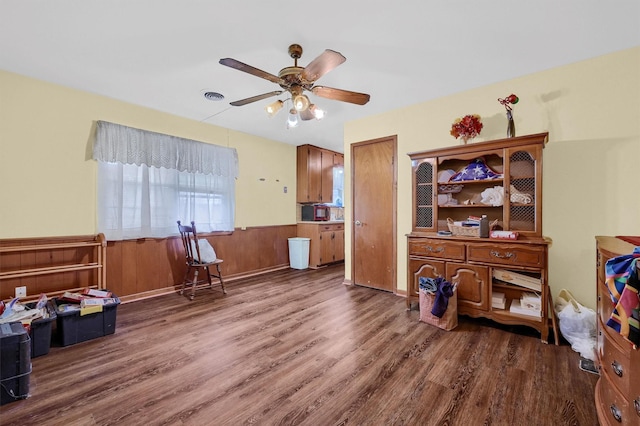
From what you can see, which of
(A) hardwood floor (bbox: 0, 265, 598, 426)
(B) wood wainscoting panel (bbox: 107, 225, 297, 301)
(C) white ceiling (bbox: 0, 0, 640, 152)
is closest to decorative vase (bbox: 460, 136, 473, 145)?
(C) white ceiling (bbox: 0, 0, 640, 152)

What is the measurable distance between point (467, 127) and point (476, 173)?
49cm

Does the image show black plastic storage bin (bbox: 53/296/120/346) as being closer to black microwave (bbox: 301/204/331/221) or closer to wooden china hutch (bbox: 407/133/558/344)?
wooden china hutch (bbox: 407/133/558/344)

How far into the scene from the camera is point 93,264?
3.01 m

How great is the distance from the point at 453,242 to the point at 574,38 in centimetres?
188

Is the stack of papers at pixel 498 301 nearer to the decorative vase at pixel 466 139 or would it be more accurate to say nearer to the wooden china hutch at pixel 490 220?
the wooden china hutch at pixel 490 220

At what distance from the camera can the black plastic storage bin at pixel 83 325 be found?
2277 millimetres

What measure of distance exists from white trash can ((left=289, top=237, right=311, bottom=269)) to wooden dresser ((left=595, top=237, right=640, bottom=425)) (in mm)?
4099

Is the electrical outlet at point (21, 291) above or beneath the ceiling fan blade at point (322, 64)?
beneath

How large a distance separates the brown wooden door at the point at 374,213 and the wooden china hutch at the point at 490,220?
58cm

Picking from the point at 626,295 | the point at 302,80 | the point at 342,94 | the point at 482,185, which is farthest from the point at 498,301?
the point at 302,80

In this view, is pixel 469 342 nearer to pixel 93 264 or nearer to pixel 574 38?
pixel 574 38

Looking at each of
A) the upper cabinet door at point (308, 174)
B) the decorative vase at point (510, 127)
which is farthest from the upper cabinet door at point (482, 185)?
the upper cabinet door at point (308, 174)

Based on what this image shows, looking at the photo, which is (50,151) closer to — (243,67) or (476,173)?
(243,67)

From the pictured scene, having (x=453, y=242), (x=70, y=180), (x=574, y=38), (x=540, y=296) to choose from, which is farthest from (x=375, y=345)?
(x=70, y=180)
